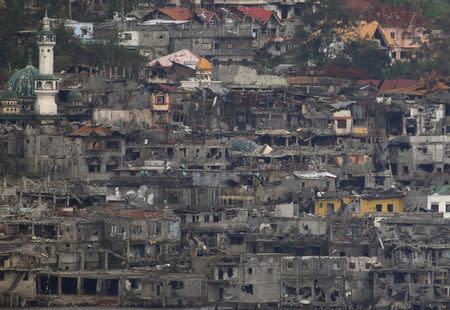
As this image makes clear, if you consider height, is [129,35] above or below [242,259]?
above

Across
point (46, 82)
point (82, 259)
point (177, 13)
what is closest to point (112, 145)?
point (46, 82)

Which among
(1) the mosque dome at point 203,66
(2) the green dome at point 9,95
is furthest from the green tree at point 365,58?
(2) the green dome at point 9,95

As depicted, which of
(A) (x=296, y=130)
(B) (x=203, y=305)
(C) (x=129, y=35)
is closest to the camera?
(B) (x=203, y=305)

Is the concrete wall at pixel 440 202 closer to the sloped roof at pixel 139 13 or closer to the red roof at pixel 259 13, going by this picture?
the red roof at pixel 259 13

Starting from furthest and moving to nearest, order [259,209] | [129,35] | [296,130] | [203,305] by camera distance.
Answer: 1. [129,35]
2. [296,130]
3. [259,209]
4. [203,305]

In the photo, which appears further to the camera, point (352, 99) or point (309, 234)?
point (352, 99)

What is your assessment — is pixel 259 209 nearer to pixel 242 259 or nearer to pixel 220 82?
pixel 242 259

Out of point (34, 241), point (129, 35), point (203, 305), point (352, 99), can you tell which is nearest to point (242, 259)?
point (203, 305)
